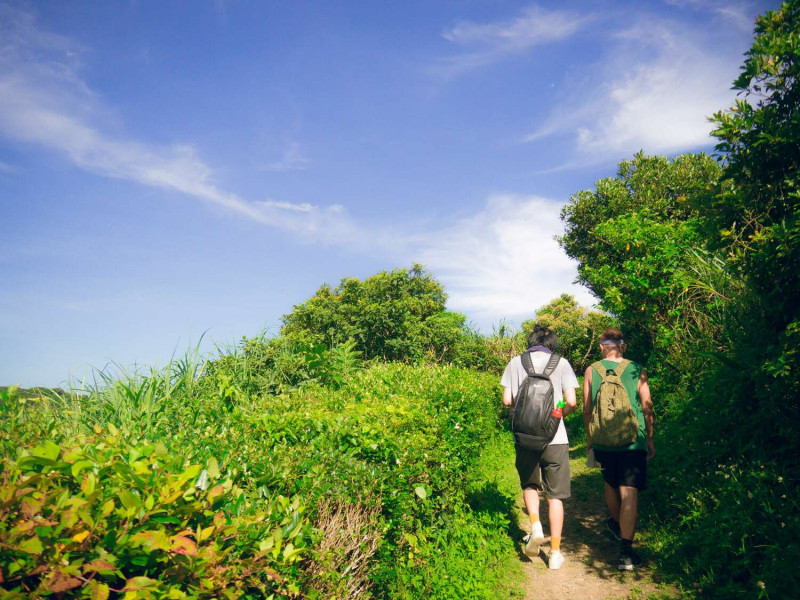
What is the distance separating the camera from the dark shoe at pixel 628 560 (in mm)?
4449

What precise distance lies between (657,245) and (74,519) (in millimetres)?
8332

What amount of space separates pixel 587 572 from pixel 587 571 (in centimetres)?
2

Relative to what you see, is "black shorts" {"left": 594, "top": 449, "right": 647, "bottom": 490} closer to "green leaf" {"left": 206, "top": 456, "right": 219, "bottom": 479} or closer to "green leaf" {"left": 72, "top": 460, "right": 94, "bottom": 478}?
"green leaf" {"left": 206, "top": 456, "right": 219, "bottom": 479}

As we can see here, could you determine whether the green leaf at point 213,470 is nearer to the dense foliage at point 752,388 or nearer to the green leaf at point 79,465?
the green leaf at point 79,465

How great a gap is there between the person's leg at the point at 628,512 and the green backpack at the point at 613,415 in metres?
0.47

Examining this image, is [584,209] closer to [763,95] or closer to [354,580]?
[763,95]

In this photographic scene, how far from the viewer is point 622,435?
4.55 metres

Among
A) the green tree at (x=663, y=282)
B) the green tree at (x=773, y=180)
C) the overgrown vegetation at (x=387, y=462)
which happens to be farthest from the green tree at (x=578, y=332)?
the green tree at (x=773, y=180)

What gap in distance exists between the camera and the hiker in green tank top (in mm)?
4543

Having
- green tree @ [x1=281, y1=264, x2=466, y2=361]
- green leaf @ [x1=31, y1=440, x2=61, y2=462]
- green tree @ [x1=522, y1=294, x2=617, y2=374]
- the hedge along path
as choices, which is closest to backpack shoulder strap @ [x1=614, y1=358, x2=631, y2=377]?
the hedge along path

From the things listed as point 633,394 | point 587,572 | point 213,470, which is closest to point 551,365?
point 633,394

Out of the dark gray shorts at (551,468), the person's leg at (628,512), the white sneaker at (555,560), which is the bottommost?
the white sneaker at (555,560)

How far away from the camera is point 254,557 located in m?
2.10

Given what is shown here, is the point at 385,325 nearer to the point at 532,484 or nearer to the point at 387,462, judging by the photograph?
the point at 532,484
